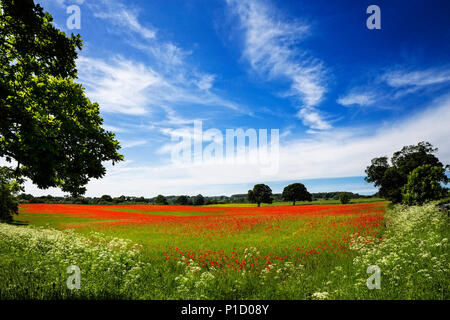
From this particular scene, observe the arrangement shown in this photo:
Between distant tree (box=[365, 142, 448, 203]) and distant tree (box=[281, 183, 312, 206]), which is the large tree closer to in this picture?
distant tree (box=[365, 142, 448, 203])

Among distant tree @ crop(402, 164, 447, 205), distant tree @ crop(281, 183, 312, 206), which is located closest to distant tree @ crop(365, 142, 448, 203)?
distant tree @ crop(402, 164, 447, 205)

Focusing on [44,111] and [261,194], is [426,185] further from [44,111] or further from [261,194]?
[261,194]

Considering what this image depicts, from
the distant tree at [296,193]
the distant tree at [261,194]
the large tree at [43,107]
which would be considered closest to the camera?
the large tree at [43,107]

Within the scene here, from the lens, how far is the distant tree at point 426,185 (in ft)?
67.1

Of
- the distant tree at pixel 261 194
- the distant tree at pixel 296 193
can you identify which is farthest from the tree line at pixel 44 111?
the distant tree at pixel 296 193

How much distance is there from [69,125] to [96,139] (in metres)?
1.21

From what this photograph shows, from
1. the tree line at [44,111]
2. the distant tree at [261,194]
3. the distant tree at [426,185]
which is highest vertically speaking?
the tree line at [44,111]

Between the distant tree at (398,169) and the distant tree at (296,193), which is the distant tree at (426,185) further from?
the distant tree at (296,193)

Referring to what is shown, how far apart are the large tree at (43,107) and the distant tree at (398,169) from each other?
140 feet

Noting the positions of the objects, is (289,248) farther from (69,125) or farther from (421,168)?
(421,168)

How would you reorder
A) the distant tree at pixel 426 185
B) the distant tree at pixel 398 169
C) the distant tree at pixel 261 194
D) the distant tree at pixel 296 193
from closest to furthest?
the distant tree at pixel 426 185, the distant tree at pixel 398 169, the distant tree at pixel 261 194, the distant tree at pixel 296 193

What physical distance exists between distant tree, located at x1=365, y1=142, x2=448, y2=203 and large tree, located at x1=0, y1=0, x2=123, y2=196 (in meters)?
42.6
